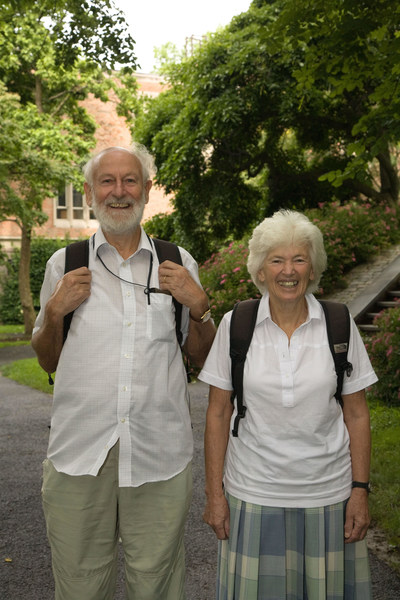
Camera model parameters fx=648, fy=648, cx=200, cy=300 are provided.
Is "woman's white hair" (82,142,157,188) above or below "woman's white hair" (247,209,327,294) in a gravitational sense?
above

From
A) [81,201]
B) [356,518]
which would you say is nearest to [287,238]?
[356,518]

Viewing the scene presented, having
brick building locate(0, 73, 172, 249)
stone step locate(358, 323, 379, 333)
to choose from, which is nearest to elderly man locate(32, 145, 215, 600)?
stone step locate(358, 323, 379, 333)

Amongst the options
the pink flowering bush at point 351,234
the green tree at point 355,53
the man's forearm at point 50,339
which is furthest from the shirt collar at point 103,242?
the pink flowering bush at point 351,234

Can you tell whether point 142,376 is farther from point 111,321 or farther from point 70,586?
point 70,586

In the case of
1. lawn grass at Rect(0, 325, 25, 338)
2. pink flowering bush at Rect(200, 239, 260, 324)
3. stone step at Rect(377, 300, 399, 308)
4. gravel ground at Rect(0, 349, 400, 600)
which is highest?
pink flowering bush at Rect(200, 239, 260, 324)

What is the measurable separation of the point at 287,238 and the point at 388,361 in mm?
6488

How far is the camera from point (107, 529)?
2.49 metres

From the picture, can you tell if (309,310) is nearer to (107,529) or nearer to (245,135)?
(107,529)

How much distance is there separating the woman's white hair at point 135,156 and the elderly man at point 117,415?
54 millimetres

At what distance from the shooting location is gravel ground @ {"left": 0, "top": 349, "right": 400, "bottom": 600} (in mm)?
3736

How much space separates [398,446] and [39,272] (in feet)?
80.9

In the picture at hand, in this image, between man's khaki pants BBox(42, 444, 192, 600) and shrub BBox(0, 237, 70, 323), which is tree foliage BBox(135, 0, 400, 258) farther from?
man's khaki pants BBox(42, 444, 192, 600)

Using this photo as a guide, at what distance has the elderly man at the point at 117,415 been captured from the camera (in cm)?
240

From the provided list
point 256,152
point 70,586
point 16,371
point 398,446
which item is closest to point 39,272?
point 256,152
